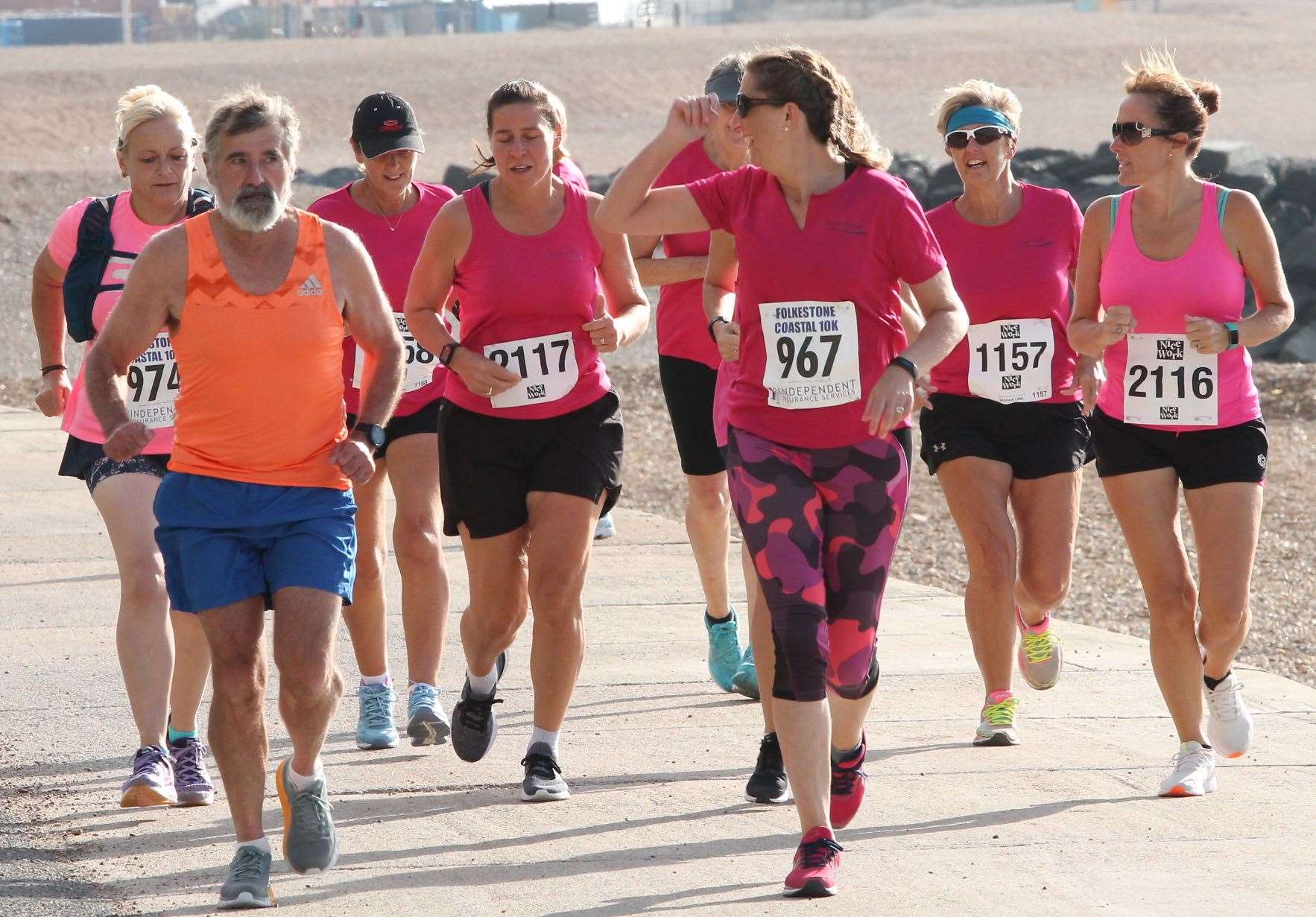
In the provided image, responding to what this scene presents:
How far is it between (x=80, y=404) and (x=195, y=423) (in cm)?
116

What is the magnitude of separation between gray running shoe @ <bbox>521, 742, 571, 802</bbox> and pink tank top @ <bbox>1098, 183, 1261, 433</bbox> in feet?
6.69

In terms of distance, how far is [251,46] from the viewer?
5638cm

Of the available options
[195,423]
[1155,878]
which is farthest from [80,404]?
[1155,878]

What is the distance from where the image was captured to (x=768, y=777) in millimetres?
5559

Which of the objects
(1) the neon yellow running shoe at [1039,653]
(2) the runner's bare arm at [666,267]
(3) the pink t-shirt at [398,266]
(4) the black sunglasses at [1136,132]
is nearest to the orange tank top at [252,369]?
(3) the pink t-shirt at [398,266]

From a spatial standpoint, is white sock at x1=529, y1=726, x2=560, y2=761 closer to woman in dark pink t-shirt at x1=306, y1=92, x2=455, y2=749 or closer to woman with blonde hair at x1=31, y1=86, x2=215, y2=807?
woman in dark pink t-shirt at x1=306, y1=92, x2=455, y2=749

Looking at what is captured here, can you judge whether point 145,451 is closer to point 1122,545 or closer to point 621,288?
point 621,288

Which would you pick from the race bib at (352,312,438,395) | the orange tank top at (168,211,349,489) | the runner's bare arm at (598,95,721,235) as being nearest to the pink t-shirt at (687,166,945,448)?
the runner's bare arm at (598,95,721,235)

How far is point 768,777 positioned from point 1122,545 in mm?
6159

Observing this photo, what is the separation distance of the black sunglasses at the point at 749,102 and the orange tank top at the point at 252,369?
113 cm

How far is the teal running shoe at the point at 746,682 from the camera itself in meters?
7.00

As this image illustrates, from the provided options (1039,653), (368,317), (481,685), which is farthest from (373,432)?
(1039,653)

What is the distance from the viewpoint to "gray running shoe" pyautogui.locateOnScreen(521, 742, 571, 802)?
5598 millimetres

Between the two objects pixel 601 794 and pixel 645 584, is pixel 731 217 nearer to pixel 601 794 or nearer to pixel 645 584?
pixel 601 794
